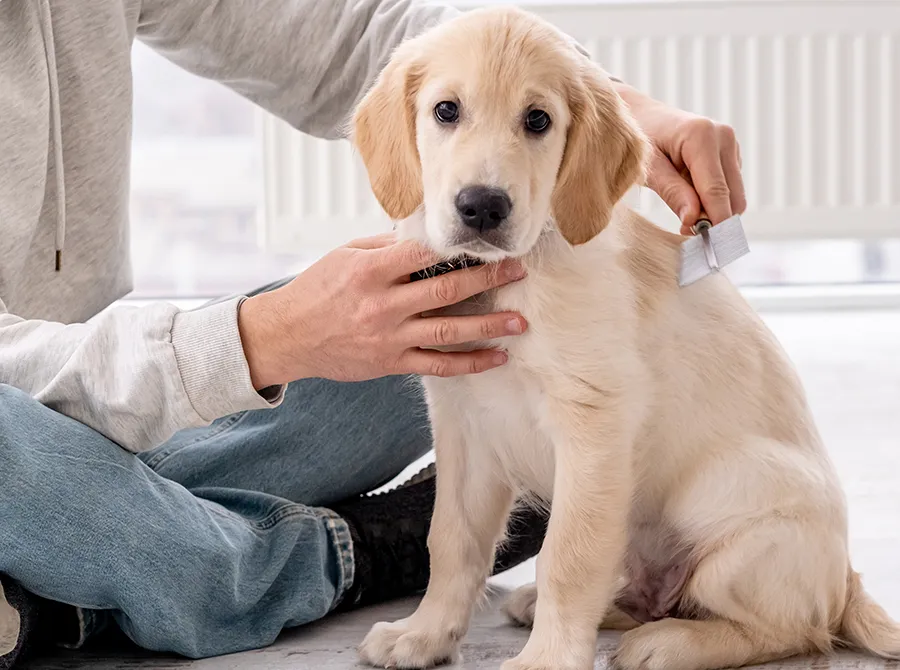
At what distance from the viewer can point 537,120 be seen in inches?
51.8

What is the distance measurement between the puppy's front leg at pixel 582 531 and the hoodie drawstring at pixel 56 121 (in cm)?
81

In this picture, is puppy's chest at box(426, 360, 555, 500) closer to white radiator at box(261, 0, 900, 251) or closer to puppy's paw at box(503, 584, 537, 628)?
puppy's paw at box(503, 584, 537, 628)

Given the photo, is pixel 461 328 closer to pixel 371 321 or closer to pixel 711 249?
pixel 371 321

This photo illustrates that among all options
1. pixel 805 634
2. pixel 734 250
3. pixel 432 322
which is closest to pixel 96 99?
pixel 432 322

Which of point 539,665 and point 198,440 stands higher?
point 198,440

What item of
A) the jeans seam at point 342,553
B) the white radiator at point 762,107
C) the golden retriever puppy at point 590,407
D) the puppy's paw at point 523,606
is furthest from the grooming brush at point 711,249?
the white radiator at point 762,107

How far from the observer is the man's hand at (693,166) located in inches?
60.4

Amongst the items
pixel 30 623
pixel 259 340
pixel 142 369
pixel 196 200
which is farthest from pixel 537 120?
pixel 196 200

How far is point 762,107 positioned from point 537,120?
9.03 ft

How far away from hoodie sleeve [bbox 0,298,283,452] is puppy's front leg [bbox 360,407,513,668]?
0.26 m

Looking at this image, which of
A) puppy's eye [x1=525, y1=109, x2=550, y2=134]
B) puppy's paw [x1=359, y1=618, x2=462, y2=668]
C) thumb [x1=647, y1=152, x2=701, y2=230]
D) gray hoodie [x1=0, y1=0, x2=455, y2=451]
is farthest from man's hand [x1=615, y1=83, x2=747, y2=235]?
puppy's paw [x1=359, y1=618, x2=462, y2=668]

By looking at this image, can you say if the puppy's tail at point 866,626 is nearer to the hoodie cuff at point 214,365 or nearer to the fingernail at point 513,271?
the fingernail at point 513,271

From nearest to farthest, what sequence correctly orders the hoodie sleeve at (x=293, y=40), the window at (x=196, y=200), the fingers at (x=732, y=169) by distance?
the fingers at (x=732, y=169), the hoodie sleeve at (x=293, y=40), the window at (x=196, y=200)

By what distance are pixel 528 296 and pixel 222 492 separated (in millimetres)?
588
